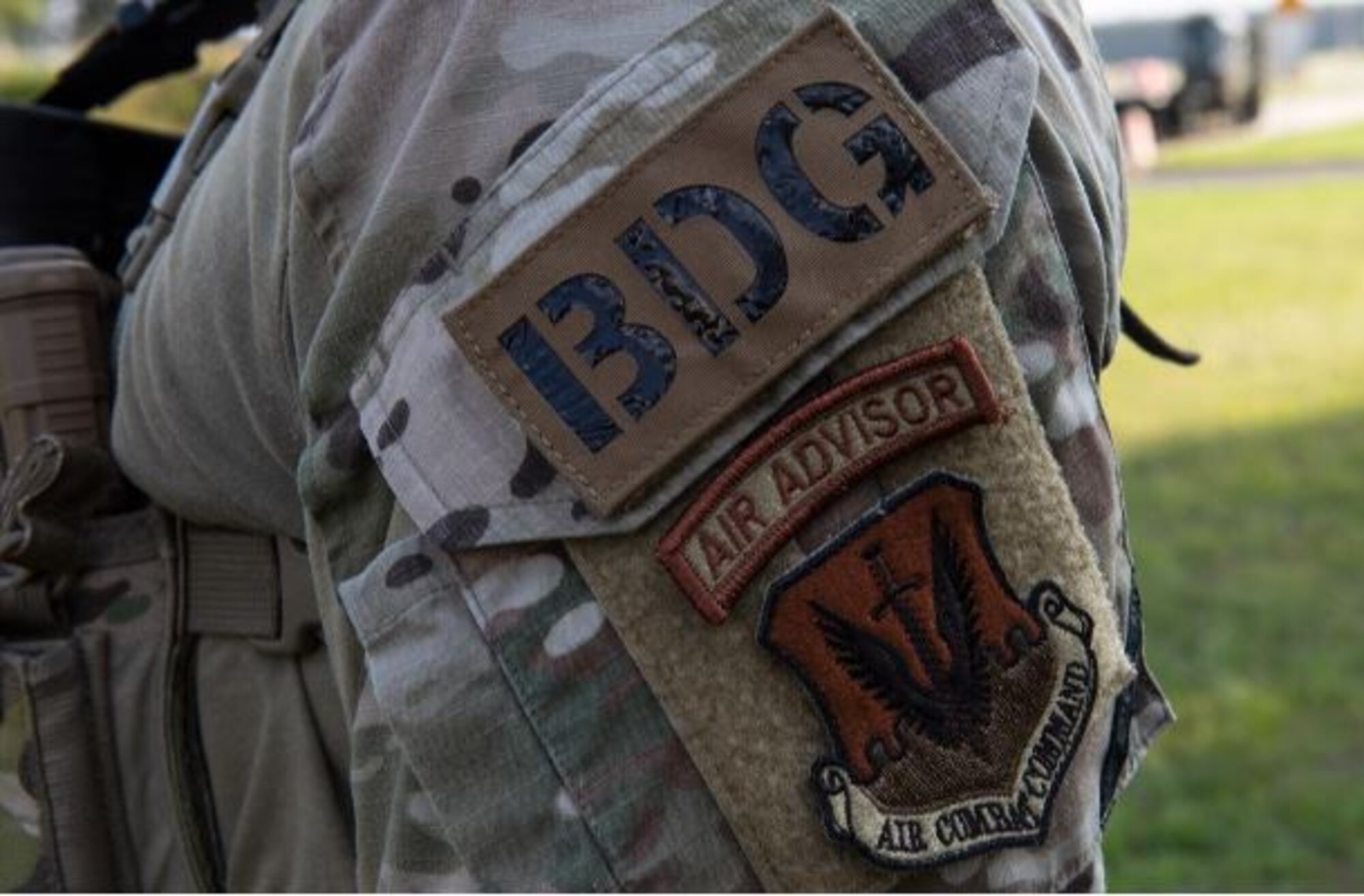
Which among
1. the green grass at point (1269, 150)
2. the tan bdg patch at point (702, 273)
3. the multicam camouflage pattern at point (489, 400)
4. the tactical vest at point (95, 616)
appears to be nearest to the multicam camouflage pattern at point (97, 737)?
the tactical vest at point (95, 616)

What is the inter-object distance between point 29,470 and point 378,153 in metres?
0.40

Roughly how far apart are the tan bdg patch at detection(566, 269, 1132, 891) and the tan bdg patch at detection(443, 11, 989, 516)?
0.03 m

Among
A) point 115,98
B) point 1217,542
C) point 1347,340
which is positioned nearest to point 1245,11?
point 1347,340

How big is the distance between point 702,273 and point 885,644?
196 millimetres

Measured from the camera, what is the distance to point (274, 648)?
123 centimetres

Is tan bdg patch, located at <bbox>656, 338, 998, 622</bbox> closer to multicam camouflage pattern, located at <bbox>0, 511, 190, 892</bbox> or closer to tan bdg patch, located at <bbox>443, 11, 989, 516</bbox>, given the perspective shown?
tan bdg patch, located at <bbox>443, 11, 989, 516</bbox>

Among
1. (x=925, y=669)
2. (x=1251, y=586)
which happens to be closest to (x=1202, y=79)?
(x=1251, y=586)

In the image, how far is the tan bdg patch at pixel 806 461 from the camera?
0.92 metres

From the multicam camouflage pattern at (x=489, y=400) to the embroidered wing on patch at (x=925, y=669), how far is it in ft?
0.13

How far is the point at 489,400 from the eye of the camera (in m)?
0.95

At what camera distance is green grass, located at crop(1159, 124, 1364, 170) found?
17703mm

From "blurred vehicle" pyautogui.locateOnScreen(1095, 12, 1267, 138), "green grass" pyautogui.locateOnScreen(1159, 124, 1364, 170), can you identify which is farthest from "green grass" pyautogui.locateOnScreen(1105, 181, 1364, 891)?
"blurred vehicle" pyautogui.locateOnScreen(1095, 12, 1267, 138)

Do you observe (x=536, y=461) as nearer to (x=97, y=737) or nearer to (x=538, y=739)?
(x=538, y=739)

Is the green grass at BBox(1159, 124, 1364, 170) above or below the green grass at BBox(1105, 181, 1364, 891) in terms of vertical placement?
below
